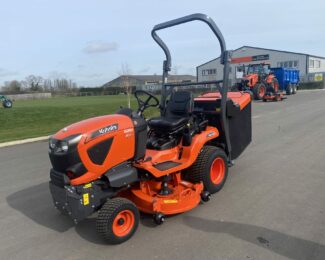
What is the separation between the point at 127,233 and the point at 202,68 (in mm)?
58662

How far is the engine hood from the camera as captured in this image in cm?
328

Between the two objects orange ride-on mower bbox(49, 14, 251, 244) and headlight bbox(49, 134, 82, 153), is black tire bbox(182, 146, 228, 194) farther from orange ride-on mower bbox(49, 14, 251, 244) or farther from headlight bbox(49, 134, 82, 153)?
headlight bbox(49, 134, 82, 153)

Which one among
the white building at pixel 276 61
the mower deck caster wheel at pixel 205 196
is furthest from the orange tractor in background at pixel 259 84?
the white building at pixel 276 61

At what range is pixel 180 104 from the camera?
4.62m

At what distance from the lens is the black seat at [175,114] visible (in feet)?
14.0

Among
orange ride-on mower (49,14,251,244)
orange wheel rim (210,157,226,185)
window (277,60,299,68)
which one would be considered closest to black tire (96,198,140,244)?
orange ride-on mower (49,14,251,244)

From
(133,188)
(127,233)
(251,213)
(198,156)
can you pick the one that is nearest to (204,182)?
(198,156)

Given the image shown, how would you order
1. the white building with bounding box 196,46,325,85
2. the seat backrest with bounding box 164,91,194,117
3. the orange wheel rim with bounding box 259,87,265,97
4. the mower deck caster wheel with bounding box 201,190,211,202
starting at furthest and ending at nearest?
the white building with bounding box 196,46,325,85, the orange wheel rim with bounding box 259,87,265,97, the seat backrest with bounding box 164,91,194,117, the mower deck caster wheel with bounding box 201,190,211,202

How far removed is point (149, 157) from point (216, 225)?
3.49ft

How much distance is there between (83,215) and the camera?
10.5ft

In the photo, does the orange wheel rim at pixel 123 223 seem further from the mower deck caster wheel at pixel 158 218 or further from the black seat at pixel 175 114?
the black seat at pixel 175 114

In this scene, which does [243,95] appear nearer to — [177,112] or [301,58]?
[177,112]

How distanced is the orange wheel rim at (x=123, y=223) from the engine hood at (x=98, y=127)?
2.73 ft

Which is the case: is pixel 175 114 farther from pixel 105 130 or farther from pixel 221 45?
pixel 105 130
